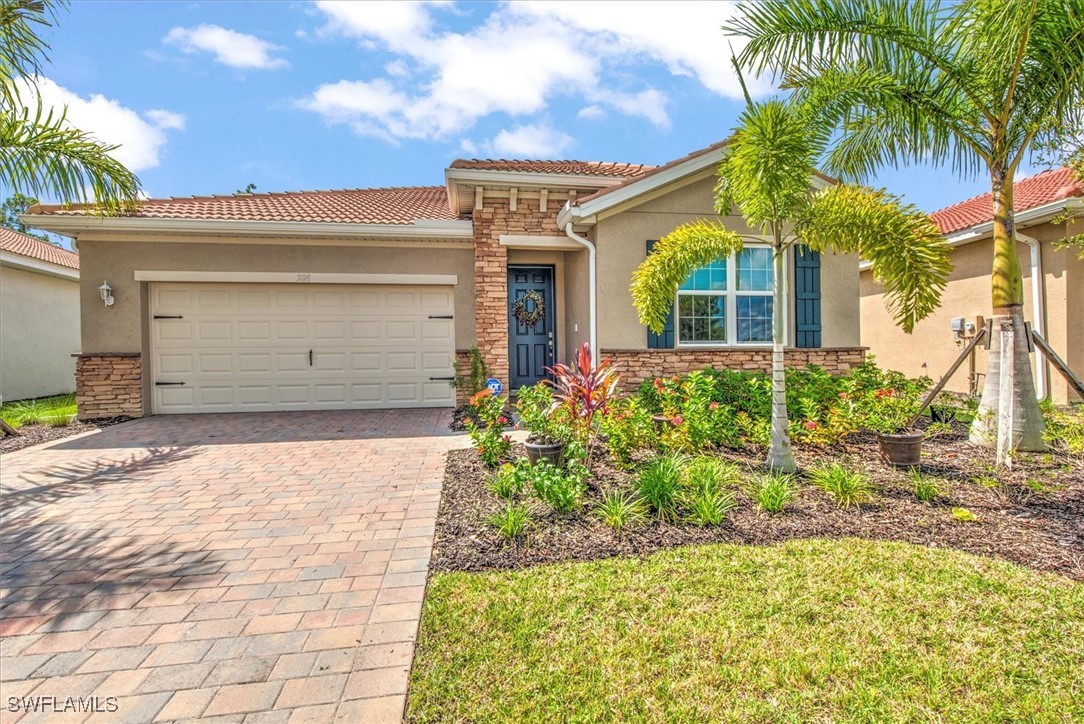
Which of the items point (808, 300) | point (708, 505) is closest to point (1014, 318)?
point (808, 300)

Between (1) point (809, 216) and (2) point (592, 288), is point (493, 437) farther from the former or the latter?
(1) point (809, 216)

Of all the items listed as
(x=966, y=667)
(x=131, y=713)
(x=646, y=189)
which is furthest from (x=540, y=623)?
(x=646, y=189)

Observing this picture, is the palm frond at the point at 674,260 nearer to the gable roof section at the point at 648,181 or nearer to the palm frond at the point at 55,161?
the gable roof section at the point at 648,181

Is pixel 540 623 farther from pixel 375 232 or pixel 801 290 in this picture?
pixel 375 232

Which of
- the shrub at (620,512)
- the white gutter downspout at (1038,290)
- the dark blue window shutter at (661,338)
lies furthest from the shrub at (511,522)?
the white gutter downspout at (1038,290)

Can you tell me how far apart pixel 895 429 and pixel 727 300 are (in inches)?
136

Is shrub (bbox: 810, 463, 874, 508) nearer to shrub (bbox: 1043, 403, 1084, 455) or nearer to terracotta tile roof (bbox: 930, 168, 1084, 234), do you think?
shrub (bbox: 1043, 403, 1084, 455)

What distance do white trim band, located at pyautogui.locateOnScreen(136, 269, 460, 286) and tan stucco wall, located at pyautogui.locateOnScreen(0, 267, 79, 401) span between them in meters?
5.71

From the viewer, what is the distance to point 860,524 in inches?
157

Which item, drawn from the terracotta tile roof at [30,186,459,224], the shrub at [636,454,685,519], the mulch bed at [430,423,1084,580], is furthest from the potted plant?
the terracotta tile roof at [30,186,459,224]

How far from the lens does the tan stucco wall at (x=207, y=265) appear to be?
907 centimetres

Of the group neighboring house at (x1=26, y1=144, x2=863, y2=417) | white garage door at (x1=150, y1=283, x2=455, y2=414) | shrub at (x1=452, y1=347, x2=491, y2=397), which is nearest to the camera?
neighboring house at (x1=26, y1=144, x2=863, y2=417)

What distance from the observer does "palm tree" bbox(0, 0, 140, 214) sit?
6383 millimetres

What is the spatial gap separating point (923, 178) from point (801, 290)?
7.40 ft
